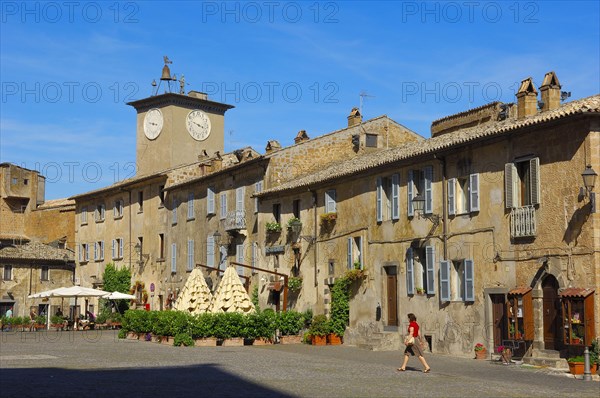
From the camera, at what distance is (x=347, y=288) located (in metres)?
33.9

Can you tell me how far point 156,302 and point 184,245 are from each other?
4.71 meters

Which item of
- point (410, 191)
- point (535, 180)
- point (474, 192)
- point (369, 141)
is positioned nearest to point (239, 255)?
point (369, 141)

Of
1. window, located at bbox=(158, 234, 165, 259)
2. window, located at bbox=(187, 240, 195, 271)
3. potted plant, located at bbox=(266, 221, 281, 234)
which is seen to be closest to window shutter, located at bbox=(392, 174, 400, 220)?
potted plant, located at bbox=(266, 221, 281, 234)

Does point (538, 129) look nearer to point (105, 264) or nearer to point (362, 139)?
point (362, 139)

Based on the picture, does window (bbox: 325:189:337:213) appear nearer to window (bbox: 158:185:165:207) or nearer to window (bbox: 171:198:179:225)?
window (bbox: 171:198:179:225)

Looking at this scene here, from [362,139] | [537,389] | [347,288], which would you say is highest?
[362,139]

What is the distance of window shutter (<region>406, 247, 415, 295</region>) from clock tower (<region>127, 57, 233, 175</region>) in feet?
93.0

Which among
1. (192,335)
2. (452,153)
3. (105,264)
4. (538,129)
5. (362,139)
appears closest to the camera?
(538,129)

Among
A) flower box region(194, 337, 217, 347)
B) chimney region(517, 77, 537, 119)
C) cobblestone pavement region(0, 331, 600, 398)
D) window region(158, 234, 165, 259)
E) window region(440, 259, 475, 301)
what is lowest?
cobblestone pavement region(0, 331, 600, 398)

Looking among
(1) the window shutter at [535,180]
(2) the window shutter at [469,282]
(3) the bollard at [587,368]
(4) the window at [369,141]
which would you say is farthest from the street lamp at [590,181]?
(4) the window at [369,141]

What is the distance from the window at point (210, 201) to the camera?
44.4 m

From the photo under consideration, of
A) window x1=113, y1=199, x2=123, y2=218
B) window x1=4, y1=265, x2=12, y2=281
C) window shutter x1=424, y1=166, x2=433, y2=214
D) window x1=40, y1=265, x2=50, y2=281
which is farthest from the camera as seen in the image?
window x1=40, y1=265, x2=50, y2=281

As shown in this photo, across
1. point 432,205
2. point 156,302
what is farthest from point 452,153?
point 156,302

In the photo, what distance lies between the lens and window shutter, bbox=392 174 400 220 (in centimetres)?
3125
